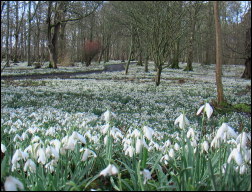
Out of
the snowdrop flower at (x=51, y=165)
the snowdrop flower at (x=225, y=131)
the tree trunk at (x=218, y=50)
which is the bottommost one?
the snowdrop flower at (x=51, y=165)

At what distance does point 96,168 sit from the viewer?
8.66 feet

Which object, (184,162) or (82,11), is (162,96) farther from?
(82,11)

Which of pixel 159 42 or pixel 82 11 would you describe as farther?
pixel 82 11

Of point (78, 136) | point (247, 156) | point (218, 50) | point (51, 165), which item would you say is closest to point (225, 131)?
point (247, 156)

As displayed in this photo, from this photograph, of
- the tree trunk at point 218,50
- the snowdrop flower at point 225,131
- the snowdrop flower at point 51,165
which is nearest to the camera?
the snowdrop flower at point 225,131

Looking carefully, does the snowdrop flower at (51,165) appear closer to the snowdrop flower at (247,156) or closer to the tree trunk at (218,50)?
the snowdrop flower at (247,156)

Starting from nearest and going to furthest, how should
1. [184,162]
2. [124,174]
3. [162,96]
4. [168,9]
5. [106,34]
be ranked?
[184,162] → [124,174] → [162,96] → [168,9] → [106,34]

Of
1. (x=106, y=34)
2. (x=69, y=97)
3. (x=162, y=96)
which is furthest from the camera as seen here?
(x=106, y=34)

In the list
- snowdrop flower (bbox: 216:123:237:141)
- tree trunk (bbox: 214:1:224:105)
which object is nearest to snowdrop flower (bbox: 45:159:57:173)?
snowdrop flower (bbox: 216:123:237:141)

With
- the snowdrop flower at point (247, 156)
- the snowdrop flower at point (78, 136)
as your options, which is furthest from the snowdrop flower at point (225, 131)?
the snowdrop flower at point (78, 136)

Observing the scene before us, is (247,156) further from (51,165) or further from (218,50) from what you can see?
(218,50)

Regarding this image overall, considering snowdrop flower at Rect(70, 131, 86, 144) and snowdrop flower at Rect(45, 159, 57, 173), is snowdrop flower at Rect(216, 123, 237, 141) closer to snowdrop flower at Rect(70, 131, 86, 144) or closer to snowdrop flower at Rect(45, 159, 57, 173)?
snowdrop flower at Rect(70, 131, 86, 144)

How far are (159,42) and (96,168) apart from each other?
500 inches

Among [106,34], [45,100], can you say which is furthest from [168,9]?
[106,34]
